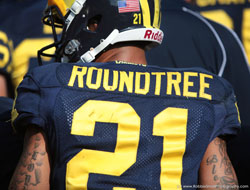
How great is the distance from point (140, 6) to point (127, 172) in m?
0.94

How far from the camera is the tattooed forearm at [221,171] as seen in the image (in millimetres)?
1852

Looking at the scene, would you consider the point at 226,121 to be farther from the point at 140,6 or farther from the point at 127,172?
the point at 140,6

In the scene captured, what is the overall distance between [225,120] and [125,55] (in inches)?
24.3

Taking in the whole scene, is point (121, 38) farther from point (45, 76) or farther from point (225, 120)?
point (225, 120)

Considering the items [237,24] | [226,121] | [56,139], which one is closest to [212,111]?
[226,121]

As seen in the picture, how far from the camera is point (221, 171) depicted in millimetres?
1870

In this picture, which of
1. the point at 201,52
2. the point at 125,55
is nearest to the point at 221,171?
the point at 125,55

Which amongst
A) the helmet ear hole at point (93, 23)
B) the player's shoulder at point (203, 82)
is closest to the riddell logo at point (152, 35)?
the helmet ear hole at point (93, 23)

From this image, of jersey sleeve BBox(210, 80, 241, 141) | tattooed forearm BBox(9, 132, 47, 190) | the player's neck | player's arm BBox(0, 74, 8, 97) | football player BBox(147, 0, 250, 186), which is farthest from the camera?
football player BBox(147, 0, 250, 186)

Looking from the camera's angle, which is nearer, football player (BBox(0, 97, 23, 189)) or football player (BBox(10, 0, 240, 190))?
football player (BBox(10, 0, 240, 190))

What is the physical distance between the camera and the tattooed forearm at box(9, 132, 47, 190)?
5.88 ft

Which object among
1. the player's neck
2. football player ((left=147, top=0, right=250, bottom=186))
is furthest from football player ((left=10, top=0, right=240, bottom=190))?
football player ((left=147, top=0, right=250, bottom=186))

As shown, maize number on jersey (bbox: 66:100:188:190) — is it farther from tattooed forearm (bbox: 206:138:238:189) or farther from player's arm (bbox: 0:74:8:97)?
player's arm (bbox: 0:74:8:97)

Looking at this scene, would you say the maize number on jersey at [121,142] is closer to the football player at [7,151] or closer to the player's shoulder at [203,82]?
the player's shoulder at [203,82]
